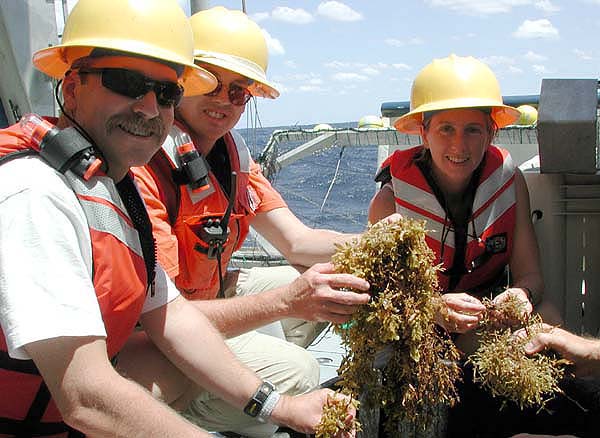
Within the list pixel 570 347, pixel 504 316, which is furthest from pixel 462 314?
pixel 570 347

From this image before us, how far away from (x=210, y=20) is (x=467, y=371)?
218 cm

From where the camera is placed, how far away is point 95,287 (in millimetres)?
2283

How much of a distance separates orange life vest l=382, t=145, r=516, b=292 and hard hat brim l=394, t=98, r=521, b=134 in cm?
25

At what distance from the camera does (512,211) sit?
404 centimetres

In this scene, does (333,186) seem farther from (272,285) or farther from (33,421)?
(33,421)

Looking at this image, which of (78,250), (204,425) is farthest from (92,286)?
(204,425)

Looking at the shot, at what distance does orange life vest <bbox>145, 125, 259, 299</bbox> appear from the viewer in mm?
3375

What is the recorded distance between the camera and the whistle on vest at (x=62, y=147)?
7.09ft

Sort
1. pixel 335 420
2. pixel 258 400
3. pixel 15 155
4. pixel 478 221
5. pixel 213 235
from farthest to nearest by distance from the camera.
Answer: pixel 478 221 → pixel 213 235 → pixel 258 400 → pixel 335 420 → pixel 15 155

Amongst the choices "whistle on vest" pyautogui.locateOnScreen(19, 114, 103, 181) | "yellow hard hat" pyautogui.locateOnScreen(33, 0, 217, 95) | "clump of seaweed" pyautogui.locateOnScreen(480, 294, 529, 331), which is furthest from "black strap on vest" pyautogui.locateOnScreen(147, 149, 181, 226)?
"clump of seaweed" pyautogui.locateOnScreen(480, 294, 529, 331)

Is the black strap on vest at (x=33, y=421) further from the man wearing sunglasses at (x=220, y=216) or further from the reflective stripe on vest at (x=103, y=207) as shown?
the man wearing sunglasses at (x=220, y=216)

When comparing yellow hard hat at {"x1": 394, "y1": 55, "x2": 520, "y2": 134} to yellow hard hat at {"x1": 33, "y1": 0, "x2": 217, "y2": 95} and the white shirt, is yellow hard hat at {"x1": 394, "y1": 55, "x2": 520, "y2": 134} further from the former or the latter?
the white shirt

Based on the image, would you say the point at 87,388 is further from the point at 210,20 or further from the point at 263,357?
the point at 210,20

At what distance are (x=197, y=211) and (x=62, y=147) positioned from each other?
133 cm
